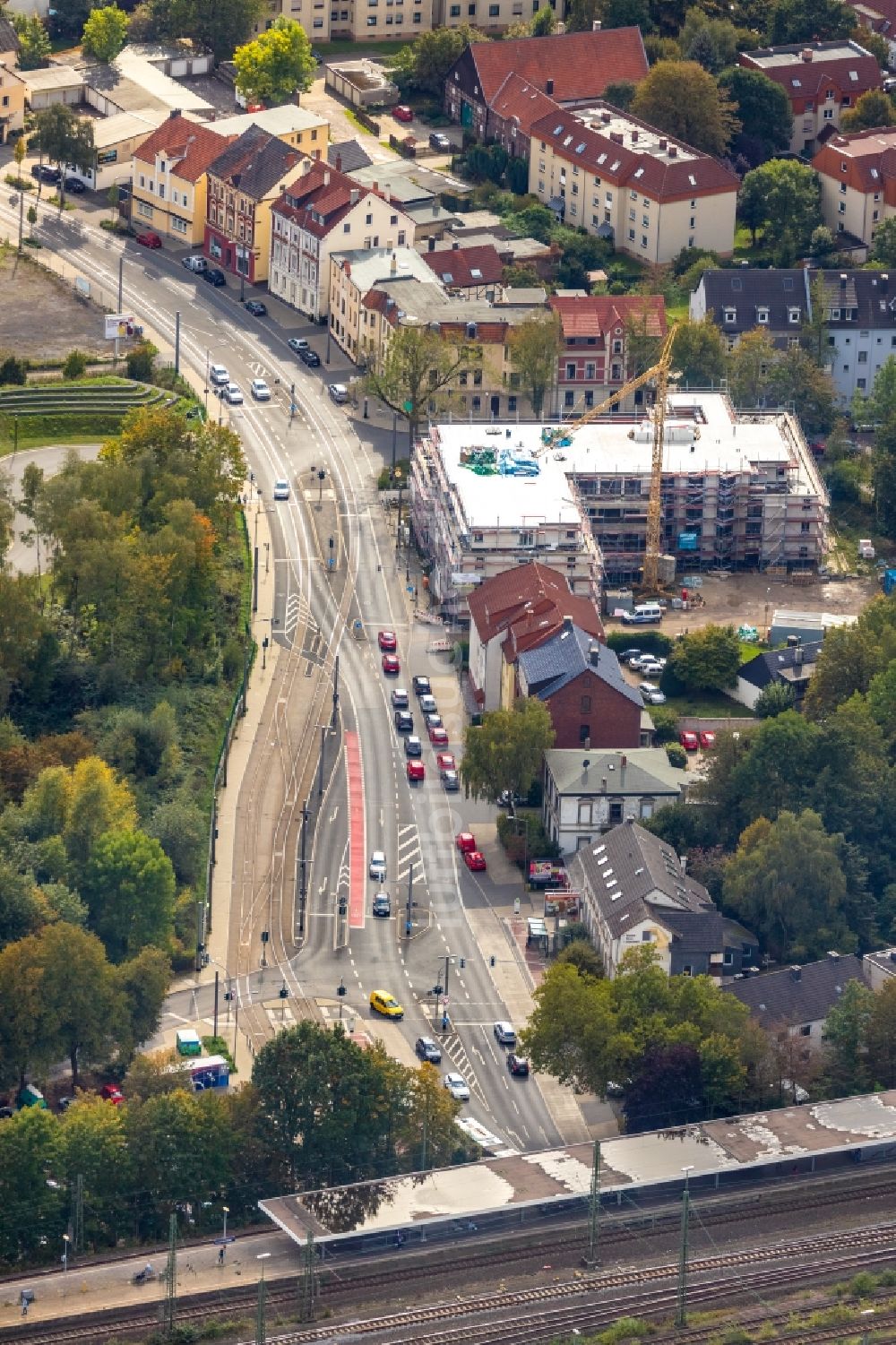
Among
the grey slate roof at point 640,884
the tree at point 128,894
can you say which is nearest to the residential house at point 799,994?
the grey slate roof at point 640,884

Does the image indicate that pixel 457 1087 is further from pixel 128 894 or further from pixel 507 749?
pixel 507 749

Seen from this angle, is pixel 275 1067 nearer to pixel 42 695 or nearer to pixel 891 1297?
pixel 891 1297

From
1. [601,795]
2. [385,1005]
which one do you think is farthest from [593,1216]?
[601,795]

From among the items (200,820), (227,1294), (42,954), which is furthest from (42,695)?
(227,1294)

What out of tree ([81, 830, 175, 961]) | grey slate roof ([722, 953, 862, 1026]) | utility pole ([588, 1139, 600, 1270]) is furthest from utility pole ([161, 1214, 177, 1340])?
grey slate roof ([722, 953, 862, 1026])

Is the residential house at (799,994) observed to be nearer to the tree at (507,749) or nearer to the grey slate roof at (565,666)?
the tree at (507,749)

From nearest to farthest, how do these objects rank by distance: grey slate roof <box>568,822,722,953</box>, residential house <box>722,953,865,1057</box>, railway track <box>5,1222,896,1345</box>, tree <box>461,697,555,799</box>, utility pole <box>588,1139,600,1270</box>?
railway track <box>5,1222,896,1345</box>
utility pole <box>588,1139,600,1270</box>
residential house <box>722,953,865,1057</box>
grey slate roof <box>568,822,722,953</box>
tree <box>461,697,555,799</box>

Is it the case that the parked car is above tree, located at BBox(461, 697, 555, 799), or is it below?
below

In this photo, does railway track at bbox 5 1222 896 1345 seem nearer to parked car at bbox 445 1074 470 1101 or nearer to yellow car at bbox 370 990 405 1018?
parked car at bbox 445 1074 470 1101
